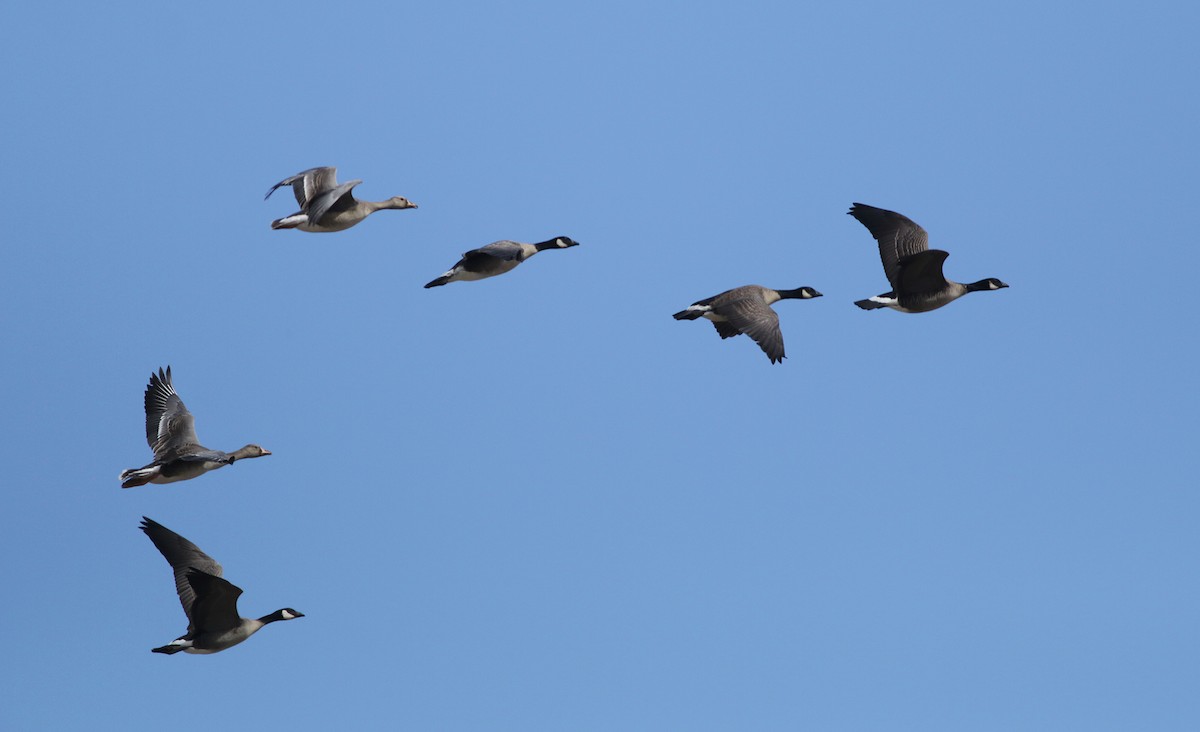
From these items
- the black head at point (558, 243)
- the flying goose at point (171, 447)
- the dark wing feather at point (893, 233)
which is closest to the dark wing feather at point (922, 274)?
the dark wing feather at point (893, 233)

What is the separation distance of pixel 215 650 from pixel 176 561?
1382 mm

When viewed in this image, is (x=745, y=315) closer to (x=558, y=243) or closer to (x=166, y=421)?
(x=558, y=243)

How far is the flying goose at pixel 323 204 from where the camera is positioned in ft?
77.3

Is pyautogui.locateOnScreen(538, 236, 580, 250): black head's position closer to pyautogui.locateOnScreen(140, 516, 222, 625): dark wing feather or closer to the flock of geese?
the flock of geese

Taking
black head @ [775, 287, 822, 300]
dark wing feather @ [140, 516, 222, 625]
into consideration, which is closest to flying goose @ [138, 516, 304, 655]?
dark wing feather @ [140, 516, 222, 625]

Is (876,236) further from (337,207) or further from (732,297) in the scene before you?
(337,207)

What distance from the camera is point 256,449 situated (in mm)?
25891

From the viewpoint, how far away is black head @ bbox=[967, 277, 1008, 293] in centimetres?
2581

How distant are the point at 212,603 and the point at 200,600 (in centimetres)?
17

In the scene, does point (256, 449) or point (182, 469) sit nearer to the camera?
point (182, 469)

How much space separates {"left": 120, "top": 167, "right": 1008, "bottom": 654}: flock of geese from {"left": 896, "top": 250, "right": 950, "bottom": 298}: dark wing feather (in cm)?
1

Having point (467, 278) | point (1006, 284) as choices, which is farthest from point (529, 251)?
point (1006, 284)

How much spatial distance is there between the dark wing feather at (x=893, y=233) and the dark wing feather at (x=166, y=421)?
1119cm

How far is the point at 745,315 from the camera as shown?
2261cm
